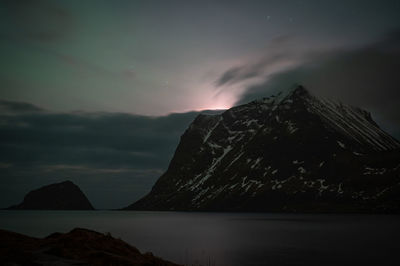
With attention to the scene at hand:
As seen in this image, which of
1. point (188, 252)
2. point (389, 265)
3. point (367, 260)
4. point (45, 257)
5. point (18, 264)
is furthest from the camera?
point (188, 252)

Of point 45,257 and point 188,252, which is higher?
point 45,257

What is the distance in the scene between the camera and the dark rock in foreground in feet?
87.1

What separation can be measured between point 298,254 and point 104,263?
55523mm

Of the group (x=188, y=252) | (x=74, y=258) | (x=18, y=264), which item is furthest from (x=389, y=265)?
(x=18, y=264)

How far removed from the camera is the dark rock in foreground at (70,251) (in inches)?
1045

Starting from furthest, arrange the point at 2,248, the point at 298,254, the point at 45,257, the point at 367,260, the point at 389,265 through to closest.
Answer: the point at 298,254 < the point at 367,260 < the point at 389,265 < the point at 2,248 < the point at 45,257

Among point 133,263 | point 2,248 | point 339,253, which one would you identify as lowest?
point 339,253

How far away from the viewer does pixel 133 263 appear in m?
28.3

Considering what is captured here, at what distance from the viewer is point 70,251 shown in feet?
98.7

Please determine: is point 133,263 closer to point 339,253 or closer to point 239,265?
point 239,265

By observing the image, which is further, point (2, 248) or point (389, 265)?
point (389, 265)

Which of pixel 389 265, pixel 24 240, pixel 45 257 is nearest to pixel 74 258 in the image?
pixel 45 257

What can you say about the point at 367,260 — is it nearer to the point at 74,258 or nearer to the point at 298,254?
the point at 298,254

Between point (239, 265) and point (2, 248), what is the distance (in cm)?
4062
